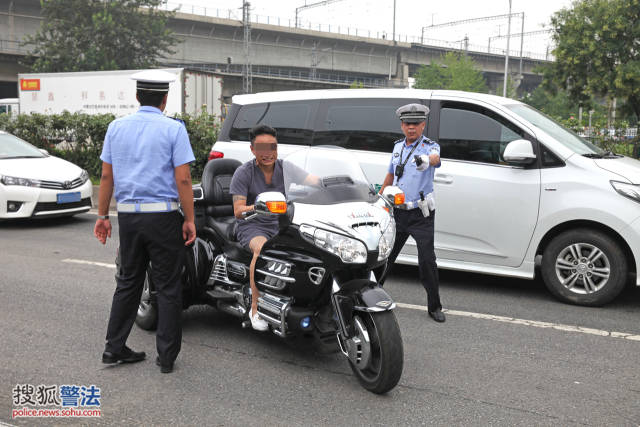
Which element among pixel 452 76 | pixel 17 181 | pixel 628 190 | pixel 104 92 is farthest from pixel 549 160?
pixel 452 76

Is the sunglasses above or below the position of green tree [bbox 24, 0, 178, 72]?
below

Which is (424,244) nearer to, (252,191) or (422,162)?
(422,162)

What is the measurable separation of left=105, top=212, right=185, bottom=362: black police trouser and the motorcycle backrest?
2.80 feet

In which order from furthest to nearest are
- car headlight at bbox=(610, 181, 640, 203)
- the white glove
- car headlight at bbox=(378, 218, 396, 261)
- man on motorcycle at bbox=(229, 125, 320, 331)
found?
car headlight at bbox=(610, 181, 640, 203)
the white glove
man on motorcycle at bbox=(229, 125, 320, 331)
car headlight at bbox=(378, 218, 396, 261)

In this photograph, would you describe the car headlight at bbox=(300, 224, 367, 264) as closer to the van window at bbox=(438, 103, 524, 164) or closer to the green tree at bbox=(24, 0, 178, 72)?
the van window at bbox=(438, 103, 524, 164)

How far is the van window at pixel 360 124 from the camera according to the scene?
252 inches

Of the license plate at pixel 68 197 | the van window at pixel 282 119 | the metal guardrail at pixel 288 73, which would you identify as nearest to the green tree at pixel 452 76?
the metal guardrail at pixel 288 73

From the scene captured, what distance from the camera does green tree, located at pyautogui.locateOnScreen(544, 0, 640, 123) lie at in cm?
2934

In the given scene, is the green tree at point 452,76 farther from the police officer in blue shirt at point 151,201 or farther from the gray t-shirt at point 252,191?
the police officer in blue shirt at point 151,201

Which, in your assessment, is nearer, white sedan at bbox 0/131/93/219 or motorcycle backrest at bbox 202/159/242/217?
motorcycle backrest at bbox 202/159/242/217

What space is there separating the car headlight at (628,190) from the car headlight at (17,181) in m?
7.88

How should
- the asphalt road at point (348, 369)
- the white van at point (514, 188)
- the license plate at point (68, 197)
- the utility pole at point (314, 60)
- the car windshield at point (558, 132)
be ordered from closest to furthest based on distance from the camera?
the asphalt road at point (348, 369) → the white van at point (514, 188) → the car windshield at point (558, 132) → the license plate at point (68, 197) → the utility pole at point (314, 60)

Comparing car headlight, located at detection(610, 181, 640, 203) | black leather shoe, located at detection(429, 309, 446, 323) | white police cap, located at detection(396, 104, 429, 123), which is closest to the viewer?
white police cap, located at detection(396, 104, 429, 123)

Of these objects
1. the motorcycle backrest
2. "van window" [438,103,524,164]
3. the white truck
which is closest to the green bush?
the white truck
